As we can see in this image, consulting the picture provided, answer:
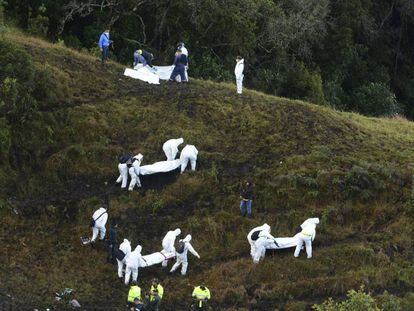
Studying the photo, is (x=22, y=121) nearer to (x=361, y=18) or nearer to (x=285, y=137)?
(x=285, y=137)

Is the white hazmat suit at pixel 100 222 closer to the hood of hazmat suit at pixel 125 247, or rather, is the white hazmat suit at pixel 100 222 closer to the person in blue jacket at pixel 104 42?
the hood of hazmat suit at pixel 125 247

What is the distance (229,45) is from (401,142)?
13697 mm

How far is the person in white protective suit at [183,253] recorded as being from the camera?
71.6ft

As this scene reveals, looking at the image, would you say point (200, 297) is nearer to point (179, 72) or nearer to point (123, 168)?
point (123, 168)

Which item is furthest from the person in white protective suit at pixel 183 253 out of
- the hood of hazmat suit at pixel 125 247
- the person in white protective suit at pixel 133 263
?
the hood of hazmat suit at pixel 125 247

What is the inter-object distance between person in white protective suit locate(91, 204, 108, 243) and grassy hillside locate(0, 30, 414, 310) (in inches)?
19.2

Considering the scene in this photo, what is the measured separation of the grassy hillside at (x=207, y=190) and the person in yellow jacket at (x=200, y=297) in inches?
48.6

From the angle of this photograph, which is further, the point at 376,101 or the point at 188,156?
the point at 376,101

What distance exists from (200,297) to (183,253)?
7.34ft

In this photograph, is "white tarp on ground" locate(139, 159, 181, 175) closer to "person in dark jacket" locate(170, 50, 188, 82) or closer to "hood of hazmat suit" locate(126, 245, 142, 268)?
"hood of hazmat suit" locate(126, 245, 142, 268)

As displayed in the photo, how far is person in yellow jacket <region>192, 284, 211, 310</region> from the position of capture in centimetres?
1995

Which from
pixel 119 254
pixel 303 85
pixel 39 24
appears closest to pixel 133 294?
pixel 119 254

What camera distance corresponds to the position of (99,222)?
22750mm

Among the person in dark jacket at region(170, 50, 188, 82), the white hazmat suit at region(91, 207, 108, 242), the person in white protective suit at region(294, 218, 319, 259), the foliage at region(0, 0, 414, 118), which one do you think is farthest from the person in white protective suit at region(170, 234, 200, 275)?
the foliage at region(0, 0, 414, 118)
